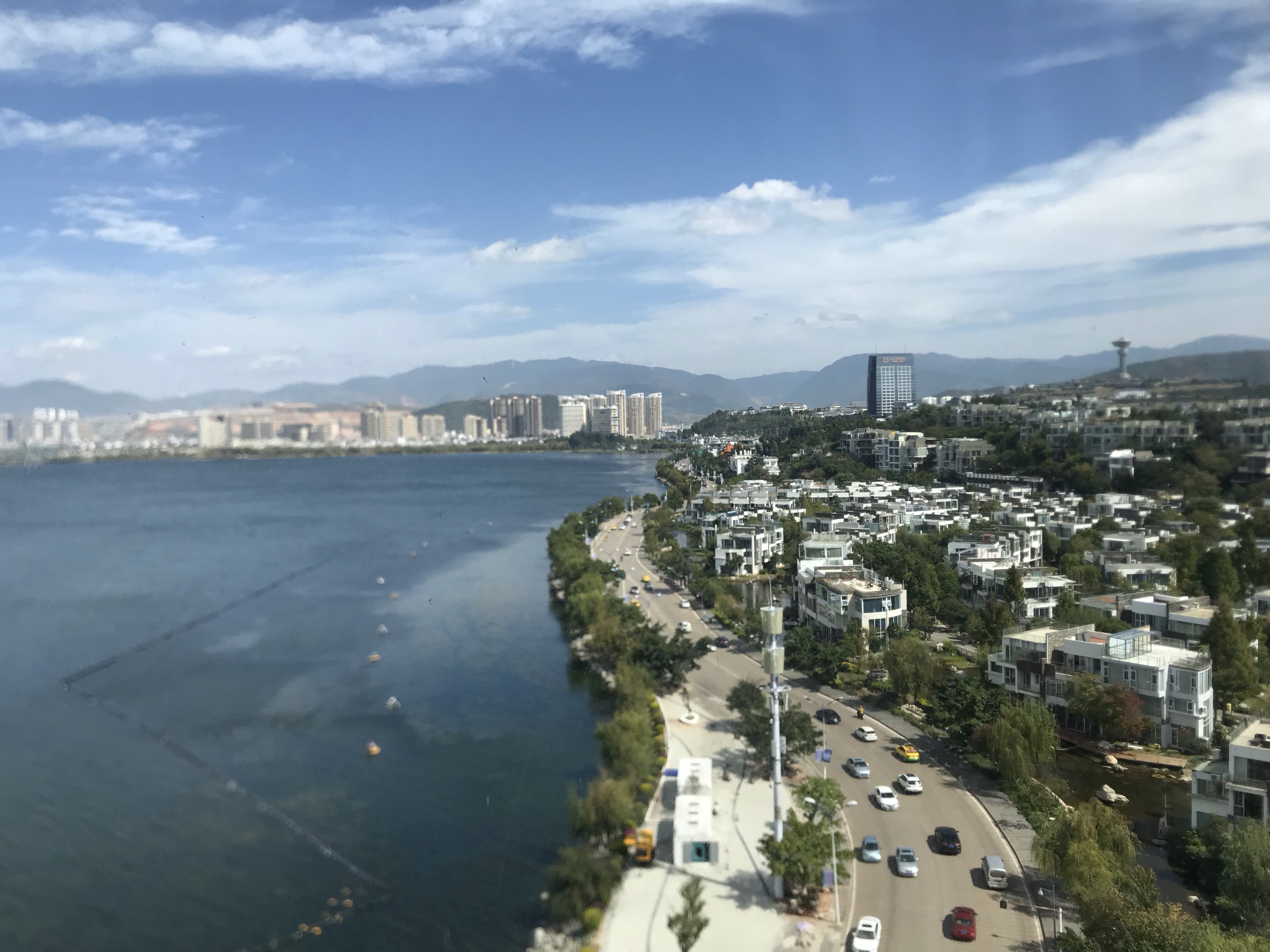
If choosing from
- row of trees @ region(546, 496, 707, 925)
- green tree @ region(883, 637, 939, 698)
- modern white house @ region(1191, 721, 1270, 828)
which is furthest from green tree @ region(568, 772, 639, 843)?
modern white house @ region(1191, 721, 1270, 828)

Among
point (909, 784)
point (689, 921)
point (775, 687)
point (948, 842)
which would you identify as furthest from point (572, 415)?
point (689, 921)

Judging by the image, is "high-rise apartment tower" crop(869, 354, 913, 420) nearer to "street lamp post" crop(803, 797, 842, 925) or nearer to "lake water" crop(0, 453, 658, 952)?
"lake water" crop(0, 453, 658, 952)

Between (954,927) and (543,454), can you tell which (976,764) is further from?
(543,454)

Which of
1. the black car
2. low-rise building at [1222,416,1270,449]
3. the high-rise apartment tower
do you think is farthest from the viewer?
the high-rise apartment tower

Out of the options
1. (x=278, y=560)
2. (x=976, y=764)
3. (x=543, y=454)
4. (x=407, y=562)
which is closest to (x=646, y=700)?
(x=976, y=764)

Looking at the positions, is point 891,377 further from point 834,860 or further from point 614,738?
point 834,860

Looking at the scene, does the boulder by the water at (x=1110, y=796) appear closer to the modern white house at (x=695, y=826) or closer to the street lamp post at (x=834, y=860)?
the street lamp post at (x=834, y=860)
